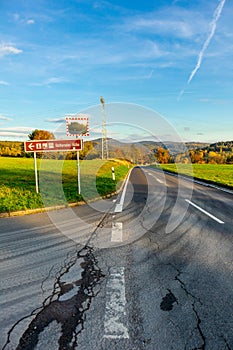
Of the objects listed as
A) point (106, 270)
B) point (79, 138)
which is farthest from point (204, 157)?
point (106, 270)

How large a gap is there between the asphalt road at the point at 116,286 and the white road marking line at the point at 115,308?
1 centimetres

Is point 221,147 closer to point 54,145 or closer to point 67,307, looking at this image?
point 54,145

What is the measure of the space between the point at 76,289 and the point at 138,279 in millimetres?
854

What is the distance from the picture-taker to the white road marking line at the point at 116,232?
17.3 feet

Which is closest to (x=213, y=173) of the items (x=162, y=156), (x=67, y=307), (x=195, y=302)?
(x=195, y=302)

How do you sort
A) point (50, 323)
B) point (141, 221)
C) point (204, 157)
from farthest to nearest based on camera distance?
point (204, 157), point (141, 221), point (50, 323)

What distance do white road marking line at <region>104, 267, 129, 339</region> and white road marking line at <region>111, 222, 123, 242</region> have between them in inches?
56.6

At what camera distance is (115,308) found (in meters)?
2.88

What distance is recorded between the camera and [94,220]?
693 cm

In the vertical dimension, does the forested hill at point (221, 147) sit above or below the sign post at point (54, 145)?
above

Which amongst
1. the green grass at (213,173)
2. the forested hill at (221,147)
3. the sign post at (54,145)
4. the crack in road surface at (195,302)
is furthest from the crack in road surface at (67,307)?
the forested hill at (221,147)

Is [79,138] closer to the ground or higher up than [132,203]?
higher up

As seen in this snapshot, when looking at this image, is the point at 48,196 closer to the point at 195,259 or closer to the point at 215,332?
the point at 195,259

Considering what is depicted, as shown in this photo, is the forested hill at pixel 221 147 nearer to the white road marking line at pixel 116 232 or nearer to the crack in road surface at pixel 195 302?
the white road marking line at pixel 116 232
